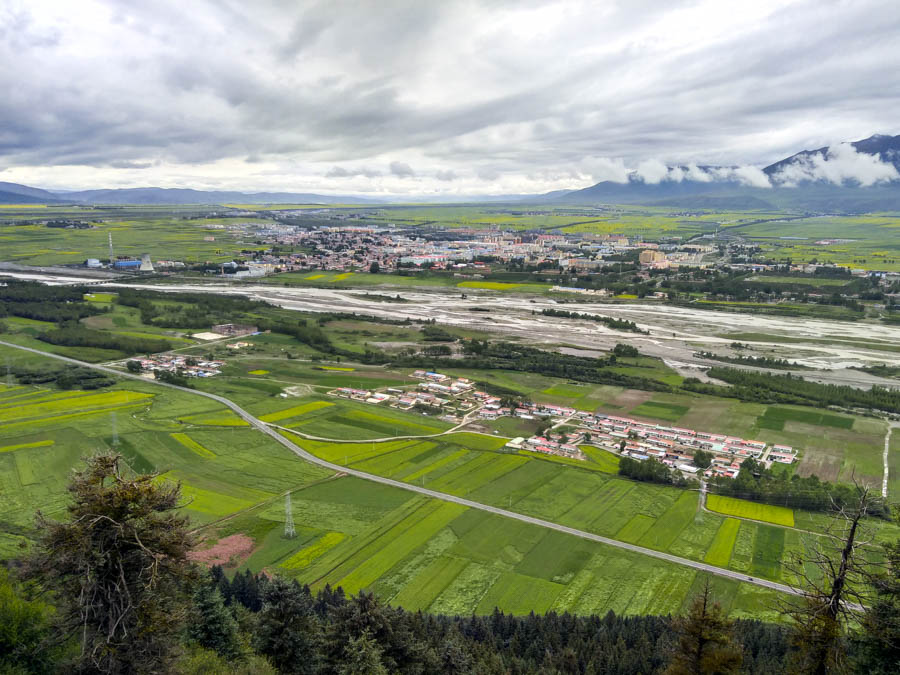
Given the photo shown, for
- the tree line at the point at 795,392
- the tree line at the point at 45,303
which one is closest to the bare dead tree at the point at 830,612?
the tree line at the point at 795,392

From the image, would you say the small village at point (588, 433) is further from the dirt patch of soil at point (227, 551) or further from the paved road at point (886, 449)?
the dirt patch of soil at point (227, 551)

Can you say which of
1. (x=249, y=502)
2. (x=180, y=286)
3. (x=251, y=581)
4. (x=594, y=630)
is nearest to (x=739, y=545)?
(x=594, y=630)

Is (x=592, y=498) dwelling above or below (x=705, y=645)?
below

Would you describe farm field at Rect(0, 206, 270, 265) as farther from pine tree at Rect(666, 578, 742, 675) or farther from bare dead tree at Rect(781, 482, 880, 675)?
bare dead tree at Rect(781, 482, 880, 675)

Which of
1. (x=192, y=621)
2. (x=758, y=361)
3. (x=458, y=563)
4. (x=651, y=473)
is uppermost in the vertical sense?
(x=192, y=621)

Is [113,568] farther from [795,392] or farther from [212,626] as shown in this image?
[795,392]

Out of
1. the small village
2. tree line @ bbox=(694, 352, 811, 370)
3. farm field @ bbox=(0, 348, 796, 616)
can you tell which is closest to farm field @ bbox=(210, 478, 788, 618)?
farm field @ bbox=(0, 348, 796, 616)

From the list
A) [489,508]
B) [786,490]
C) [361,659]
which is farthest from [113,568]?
[786,490]
